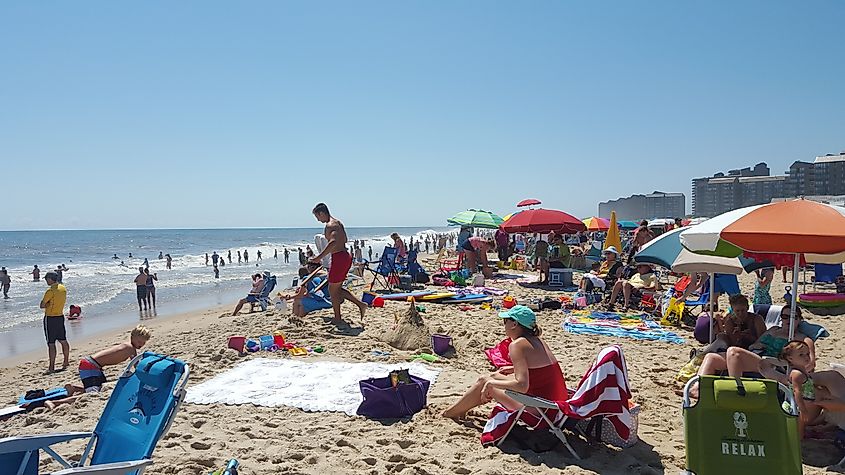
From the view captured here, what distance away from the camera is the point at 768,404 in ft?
9.20

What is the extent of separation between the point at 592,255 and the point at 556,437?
1386cm

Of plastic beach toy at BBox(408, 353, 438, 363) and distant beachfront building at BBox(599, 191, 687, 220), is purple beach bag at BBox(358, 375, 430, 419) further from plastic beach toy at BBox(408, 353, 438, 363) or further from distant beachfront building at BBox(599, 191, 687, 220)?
distant beachfront building at BBox(599, 191, 687, 220)

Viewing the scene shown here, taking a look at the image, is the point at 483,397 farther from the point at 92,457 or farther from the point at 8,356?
the point at 8,356

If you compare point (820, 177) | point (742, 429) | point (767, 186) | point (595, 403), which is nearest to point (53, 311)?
point (595, 403)

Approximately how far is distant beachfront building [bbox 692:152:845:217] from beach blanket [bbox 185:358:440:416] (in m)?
29.1

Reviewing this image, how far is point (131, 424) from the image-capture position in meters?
3.04

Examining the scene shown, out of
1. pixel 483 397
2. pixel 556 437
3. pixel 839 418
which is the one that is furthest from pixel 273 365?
pixel 839 418

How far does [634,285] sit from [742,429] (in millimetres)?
7040

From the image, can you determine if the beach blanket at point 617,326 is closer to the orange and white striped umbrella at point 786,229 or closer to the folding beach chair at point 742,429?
the orange and white striped umbrella at point 786,229

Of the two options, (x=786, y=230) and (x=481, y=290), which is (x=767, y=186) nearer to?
(x=481, y=290)

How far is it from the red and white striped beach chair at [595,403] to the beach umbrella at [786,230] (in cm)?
120

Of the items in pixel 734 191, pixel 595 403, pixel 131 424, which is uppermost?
pixel 734 191

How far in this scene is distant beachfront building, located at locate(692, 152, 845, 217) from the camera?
45.3m

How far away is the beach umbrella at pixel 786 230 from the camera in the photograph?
3.55m
